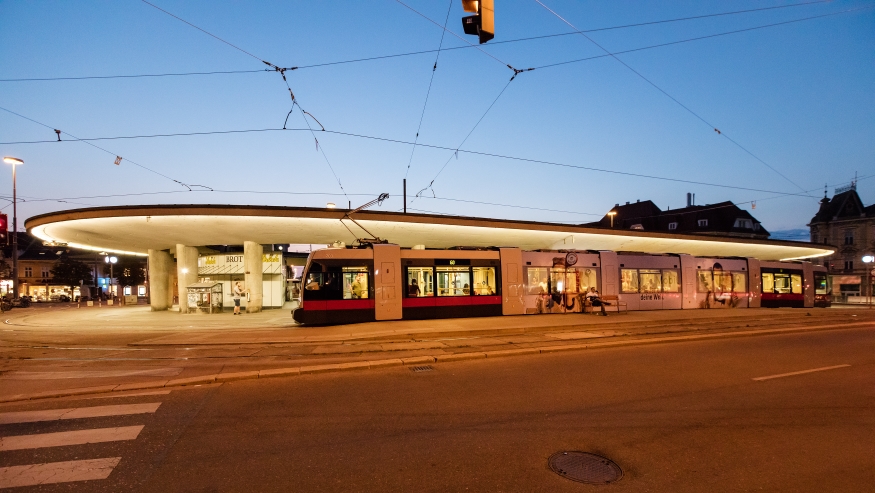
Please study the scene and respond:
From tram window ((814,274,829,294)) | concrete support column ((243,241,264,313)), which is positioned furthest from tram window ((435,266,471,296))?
tram window ((814,274,829,294))

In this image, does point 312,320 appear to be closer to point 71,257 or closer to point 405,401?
point 405,401

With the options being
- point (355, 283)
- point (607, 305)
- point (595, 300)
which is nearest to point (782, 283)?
point (607, 305)

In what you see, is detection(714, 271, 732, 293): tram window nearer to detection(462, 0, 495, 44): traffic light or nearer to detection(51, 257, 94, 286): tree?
detection(462, 0, 495, 44): traffic light

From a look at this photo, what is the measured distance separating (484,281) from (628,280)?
8.10 metres

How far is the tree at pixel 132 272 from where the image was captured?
181 feet

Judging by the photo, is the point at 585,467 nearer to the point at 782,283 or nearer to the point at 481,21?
the point at 481,21

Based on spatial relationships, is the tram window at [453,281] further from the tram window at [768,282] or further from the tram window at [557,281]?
the tram window at [768,282]

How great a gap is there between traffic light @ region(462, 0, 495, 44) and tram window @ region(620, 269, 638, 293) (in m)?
17.7

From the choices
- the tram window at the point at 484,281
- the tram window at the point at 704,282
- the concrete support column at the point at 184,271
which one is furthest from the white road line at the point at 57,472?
the tram window at the point at 704,282

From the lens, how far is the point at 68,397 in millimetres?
6965

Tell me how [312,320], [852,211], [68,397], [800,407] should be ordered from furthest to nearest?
[852,211] → [312,320] → [68,397] → [800,407]

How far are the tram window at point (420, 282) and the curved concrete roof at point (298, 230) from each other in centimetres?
305

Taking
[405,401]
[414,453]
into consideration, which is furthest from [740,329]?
[414,453]

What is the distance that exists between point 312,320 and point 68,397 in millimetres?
9511
